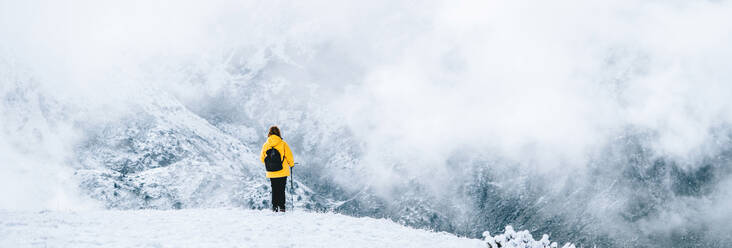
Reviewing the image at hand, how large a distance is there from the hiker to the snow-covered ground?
1137 millimetres

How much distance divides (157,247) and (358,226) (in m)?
7.61

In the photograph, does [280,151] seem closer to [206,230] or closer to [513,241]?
[206,230]

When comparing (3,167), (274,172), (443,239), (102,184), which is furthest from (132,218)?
(3,167)

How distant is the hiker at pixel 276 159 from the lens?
792 inches

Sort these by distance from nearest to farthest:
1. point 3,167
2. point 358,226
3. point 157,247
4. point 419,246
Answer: point 157,247
point 419,246
point 358,226
point 3,167

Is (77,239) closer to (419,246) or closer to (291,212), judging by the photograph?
(291,212)

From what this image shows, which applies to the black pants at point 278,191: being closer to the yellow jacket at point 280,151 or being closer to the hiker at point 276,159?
the hiker at point 276,159

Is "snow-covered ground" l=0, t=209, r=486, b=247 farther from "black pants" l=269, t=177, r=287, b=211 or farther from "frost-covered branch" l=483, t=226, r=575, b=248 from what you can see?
"frost-covered branch" l=483, t=226, r=575, b=248

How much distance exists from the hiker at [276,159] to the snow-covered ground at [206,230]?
1137 millimetres

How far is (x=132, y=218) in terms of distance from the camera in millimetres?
19562

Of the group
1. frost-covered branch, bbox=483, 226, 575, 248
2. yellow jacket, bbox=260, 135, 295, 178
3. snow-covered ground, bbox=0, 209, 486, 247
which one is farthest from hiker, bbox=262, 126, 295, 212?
frost-covered branch, bbox=483, 226, 575, 248

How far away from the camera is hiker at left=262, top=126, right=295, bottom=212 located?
66.0 ft

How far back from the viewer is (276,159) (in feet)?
66.1

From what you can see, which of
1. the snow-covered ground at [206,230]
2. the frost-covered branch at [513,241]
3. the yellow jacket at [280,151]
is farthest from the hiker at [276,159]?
the frost-covered branch at [513,241]
